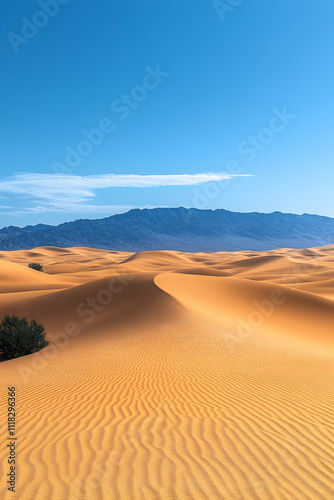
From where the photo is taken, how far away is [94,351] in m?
13.0

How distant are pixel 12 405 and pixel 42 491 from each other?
3.60m

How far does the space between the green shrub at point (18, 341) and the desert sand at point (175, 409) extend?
689 millimetres

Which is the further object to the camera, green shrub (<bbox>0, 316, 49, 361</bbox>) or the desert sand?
green shrub (<bbox>0, 316, 49, 361</bbox>)

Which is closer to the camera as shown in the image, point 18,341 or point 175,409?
point 175,409

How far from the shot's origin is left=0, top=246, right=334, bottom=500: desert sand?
12.7ft

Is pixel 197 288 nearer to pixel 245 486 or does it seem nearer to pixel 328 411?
pixel 328 411

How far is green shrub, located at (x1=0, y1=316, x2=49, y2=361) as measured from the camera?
14.7 metres

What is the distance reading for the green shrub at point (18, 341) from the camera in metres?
14.7

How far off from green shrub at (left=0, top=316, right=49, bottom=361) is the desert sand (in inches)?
27.1

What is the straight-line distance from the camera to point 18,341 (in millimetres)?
14703

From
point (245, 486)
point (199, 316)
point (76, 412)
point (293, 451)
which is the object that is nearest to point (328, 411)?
point (293, 451)

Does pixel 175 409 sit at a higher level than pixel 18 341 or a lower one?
higher

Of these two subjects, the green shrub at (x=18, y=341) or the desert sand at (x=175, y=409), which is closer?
the desert sand at (x=175, y=409)

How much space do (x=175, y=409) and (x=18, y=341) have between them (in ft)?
34.9
